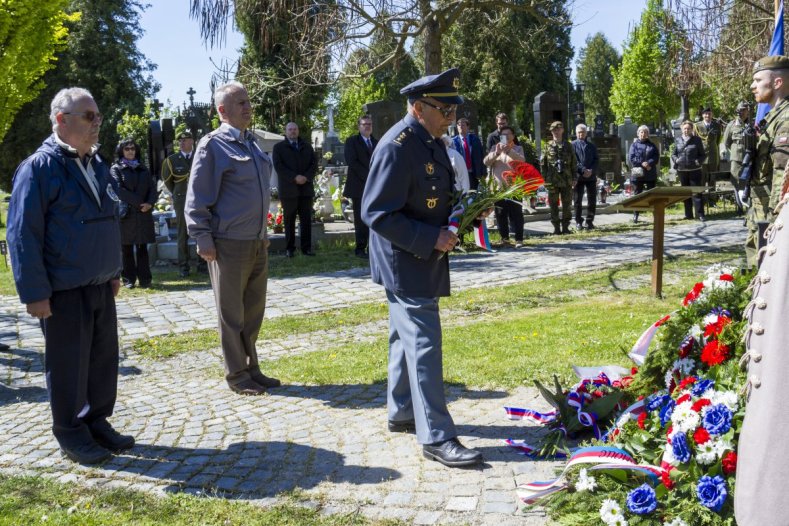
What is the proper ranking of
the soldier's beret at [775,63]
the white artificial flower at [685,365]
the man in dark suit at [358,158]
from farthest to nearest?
the man in dark suit at [358,158] < the soldier's beret at [775,63] < the white artificial flower at [685,365]

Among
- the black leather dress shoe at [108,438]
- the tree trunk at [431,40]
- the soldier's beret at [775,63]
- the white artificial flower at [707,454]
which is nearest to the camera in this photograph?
the white artificial flower at [707,454]

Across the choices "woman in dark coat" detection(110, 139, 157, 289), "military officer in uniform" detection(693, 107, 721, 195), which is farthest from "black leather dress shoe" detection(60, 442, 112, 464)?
"military officer in uniform" detection(693, 107, 721, 195)

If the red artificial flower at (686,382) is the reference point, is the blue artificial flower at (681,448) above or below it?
below

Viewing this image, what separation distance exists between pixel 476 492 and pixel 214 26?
11.0 m

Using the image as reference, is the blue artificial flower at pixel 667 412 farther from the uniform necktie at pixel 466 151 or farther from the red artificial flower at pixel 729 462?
the uniform necktie at pixel 466 151

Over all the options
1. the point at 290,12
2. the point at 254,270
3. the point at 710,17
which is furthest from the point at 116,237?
the point at 710,17

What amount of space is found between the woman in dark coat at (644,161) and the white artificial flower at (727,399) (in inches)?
558

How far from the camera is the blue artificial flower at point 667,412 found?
3938 millimetres

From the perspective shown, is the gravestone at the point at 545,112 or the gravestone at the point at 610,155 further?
the gravestone at the point at 610,155

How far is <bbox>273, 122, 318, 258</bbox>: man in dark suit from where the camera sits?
45.1 feet

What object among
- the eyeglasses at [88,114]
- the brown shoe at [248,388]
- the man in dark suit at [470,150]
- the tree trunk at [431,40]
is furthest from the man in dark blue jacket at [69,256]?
the man in dark suit at [470,150]

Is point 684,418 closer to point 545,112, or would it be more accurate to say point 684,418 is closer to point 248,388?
point 248,388

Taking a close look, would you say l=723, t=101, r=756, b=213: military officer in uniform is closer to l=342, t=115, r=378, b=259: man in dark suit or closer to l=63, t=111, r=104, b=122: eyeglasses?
l=342, t=115, r=378, b=259: man in dark suit

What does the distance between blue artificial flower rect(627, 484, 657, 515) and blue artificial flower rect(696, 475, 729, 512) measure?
0.64ft
